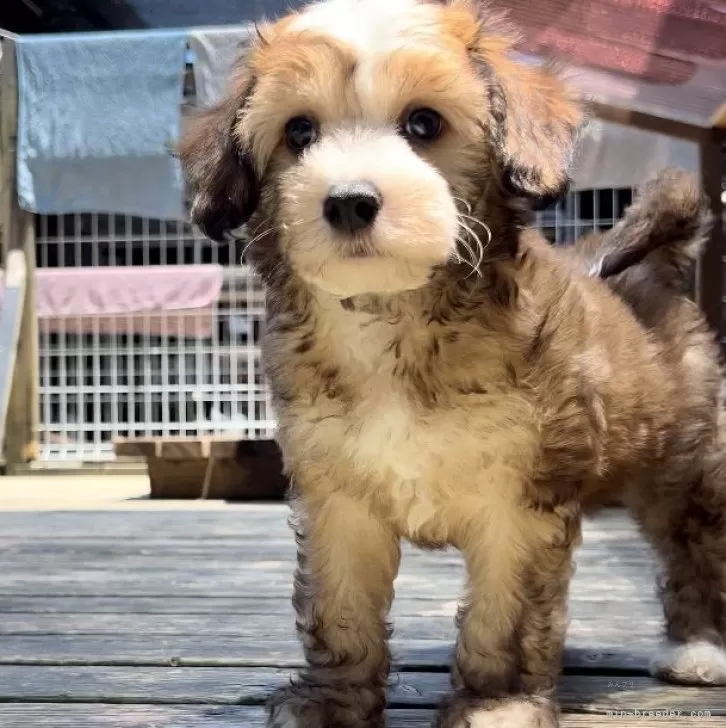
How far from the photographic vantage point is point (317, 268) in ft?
4.67

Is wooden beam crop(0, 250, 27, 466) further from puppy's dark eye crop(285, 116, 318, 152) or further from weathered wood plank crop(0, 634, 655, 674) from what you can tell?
puppy's dark eye crop(285, 116, 318, 152)

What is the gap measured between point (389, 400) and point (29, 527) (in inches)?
116

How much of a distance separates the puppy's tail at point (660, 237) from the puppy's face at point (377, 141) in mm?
585

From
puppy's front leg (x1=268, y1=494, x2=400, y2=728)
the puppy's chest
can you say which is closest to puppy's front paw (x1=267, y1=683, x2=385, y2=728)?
puppy's front leg (x1=268, y1=494, x2=400, y2=728)

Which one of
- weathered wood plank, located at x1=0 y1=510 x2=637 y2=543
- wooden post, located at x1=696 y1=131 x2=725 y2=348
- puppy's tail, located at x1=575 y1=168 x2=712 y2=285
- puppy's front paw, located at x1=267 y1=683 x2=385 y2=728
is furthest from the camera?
weathered wood plank, located at x1=0 y1=510 x2=637 y2=543

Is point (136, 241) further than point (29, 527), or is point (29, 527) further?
point (136, 241)

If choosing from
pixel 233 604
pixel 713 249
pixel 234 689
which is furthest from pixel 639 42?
pixel 234 689

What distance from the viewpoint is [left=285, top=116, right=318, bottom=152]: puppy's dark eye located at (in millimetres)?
1536

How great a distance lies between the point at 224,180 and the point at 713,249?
266cm

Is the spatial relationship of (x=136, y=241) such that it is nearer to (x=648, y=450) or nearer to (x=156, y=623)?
(x=156, y=623)

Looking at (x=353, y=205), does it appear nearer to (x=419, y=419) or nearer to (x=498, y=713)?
(x=419, y=419)

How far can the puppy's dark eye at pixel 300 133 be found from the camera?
154 cm

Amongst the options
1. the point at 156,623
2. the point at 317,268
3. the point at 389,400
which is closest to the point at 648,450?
the point at 389,400

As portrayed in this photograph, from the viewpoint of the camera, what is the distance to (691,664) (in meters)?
1.92
